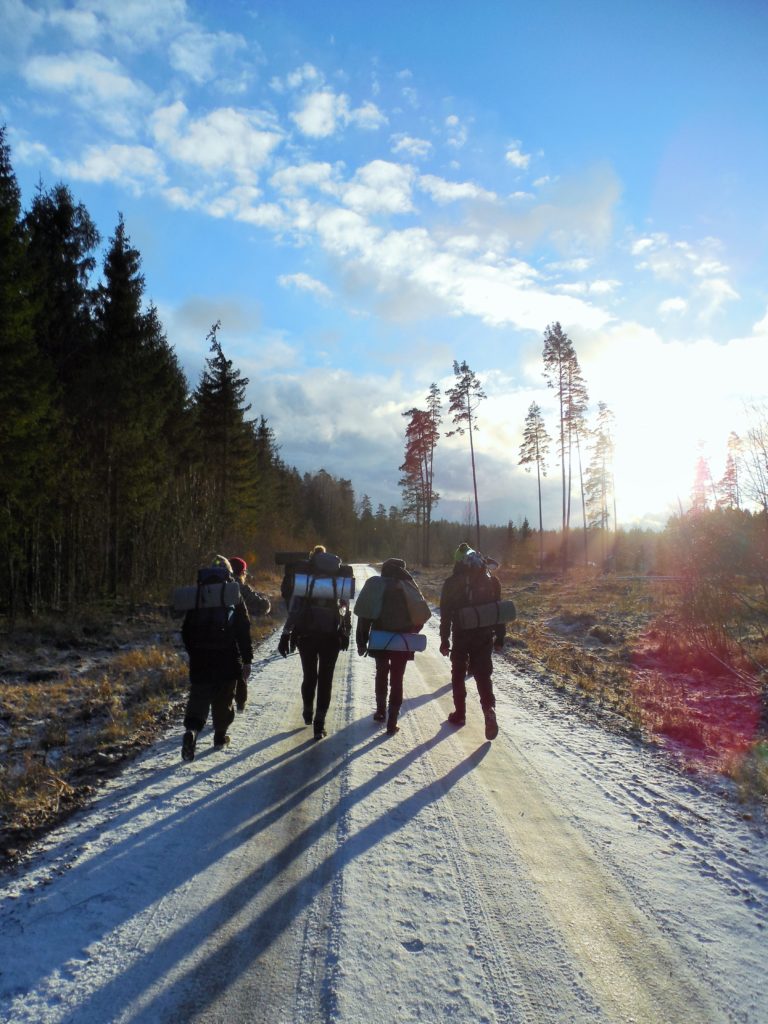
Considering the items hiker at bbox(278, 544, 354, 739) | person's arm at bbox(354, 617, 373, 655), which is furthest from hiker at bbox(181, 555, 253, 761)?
person's arm at bbox(354, 617, 373, 655)

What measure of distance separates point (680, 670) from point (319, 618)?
845 centimetres

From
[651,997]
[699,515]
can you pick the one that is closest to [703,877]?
[651,997]

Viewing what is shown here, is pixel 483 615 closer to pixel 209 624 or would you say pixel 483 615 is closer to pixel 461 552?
pixel 461 552

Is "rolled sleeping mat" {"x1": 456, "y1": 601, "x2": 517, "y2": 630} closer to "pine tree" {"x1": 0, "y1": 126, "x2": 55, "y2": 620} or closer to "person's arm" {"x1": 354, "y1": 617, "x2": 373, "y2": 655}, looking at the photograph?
"person's arm" {"x1": 354, "y1": 617, "x2": 373, "y2": 655}

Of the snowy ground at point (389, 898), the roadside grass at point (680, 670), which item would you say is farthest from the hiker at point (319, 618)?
the roadside grass at point (680, 670)

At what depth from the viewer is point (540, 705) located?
28.3ft

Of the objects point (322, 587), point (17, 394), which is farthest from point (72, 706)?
point (17, 394)

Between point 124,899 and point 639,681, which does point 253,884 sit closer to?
point 124,899

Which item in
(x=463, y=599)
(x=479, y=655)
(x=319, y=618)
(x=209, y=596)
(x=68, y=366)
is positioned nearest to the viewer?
(x=209, y=596)

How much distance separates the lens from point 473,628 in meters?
6.89

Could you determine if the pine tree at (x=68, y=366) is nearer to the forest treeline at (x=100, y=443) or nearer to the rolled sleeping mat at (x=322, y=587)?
the forest treeline at (x=100, y=443)

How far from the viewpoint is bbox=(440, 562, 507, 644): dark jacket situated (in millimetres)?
6988

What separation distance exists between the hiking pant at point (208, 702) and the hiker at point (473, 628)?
8.25 ft

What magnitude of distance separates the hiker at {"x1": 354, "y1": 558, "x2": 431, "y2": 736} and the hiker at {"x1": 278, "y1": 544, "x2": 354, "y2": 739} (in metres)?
0.27
